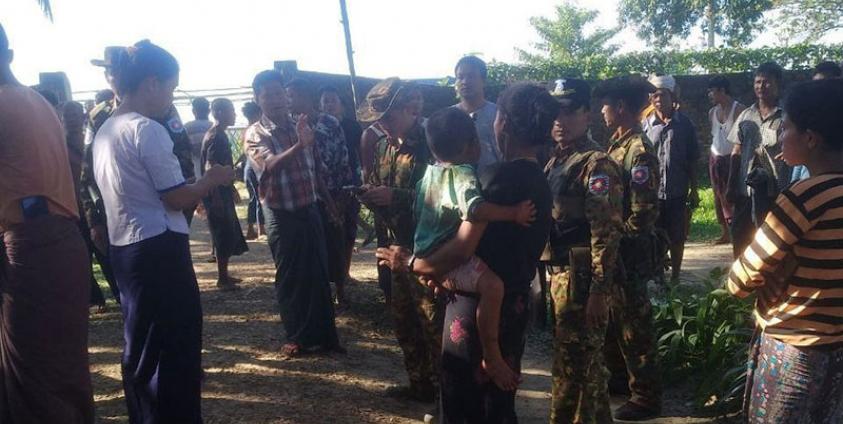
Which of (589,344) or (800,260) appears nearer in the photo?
(800,260)

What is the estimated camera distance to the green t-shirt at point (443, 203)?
2488 mm

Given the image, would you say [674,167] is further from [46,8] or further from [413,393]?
[46,8]

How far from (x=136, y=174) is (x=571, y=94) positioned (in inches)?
80.5

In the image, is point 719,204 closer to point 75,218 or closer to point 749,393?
point 749,393

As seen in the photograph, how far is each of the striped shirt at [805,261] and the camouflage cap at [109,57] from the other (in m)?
2.74

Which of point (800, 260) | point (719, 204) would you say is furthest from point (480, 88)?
point (719, 204)

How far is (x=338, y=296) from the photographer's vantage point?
6.11 m

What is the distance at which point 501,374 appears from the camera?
8.27ft

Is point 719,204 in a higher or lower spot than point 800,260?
lower

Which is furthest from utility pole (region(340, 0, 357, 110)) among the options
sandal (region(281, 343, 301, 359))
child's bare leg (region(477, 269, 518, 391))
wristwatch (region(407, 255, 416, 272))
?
child's bare leg (region(477, 269, 518, 391))

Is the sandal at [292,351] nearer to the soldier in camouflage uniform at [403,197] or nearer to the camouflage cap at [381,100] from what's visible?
the soldier in camouflage uniform at [403,197]

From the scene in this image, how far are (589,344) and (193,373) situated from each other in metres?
1.87

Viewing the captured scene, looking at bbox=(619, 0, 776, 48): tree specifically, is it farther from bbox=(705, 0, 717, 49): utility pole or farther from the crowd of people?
the crowd of people

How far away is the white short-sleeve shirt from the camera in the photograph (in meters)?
3.01
